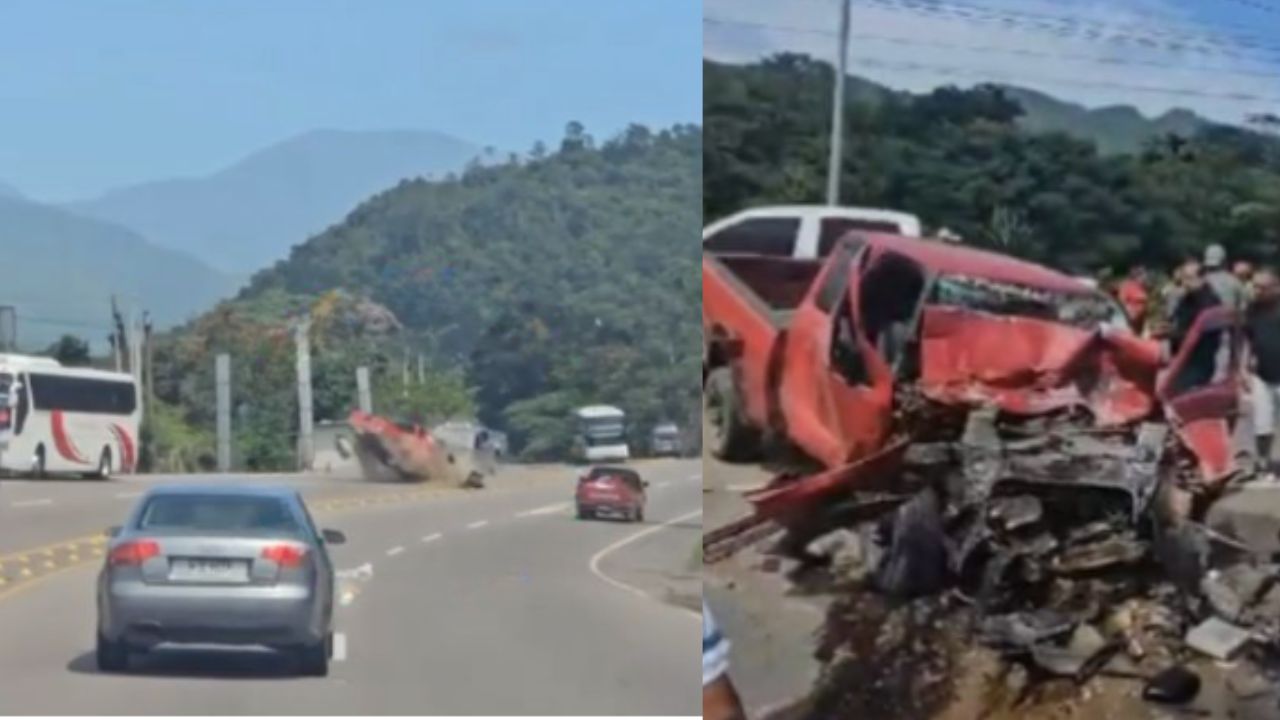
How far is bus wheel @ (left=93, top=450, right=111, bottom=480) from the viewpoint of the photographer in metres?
6.57

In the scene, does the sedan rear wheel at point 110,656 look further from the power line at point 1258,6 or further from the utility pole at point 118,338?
the power line at point 1258,6

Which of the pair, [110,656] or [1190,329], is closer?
[1190,329]

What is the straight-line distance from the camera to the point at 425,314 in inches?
267

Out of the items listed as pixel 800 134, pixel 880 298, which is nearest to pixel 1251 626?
pixel 880 298

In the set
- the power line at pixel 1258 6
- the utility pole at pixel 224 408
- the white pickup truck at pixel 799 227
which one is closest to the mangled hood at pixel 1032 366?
the white pickup truck at pixel 799 227

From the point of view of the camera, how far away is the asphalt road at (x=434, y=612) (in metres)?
6.22

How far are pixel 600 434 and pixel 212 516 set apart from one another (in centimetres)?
129

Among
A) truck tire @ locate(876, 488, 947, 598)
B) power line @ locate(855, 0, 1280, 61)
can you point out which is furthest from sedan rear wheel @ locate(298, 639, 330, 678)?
power line @ locate(855, 0, 1280, 61)

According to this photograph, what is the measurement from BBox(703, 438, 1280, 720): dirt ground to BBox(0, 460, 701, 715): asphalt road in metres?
0.46

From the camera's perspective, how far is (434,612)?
6.60 meters

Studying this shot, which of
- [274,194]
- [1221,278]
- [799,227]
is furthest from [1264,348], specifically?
[274,194]

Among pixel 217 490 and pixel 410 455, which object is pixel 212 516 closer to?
pixel 217 490

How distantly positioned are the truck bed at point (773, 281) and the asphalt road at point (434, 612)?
637 mm

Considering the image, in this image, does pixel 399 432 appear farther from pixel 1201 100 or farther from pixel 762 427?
pixel 1201 100
